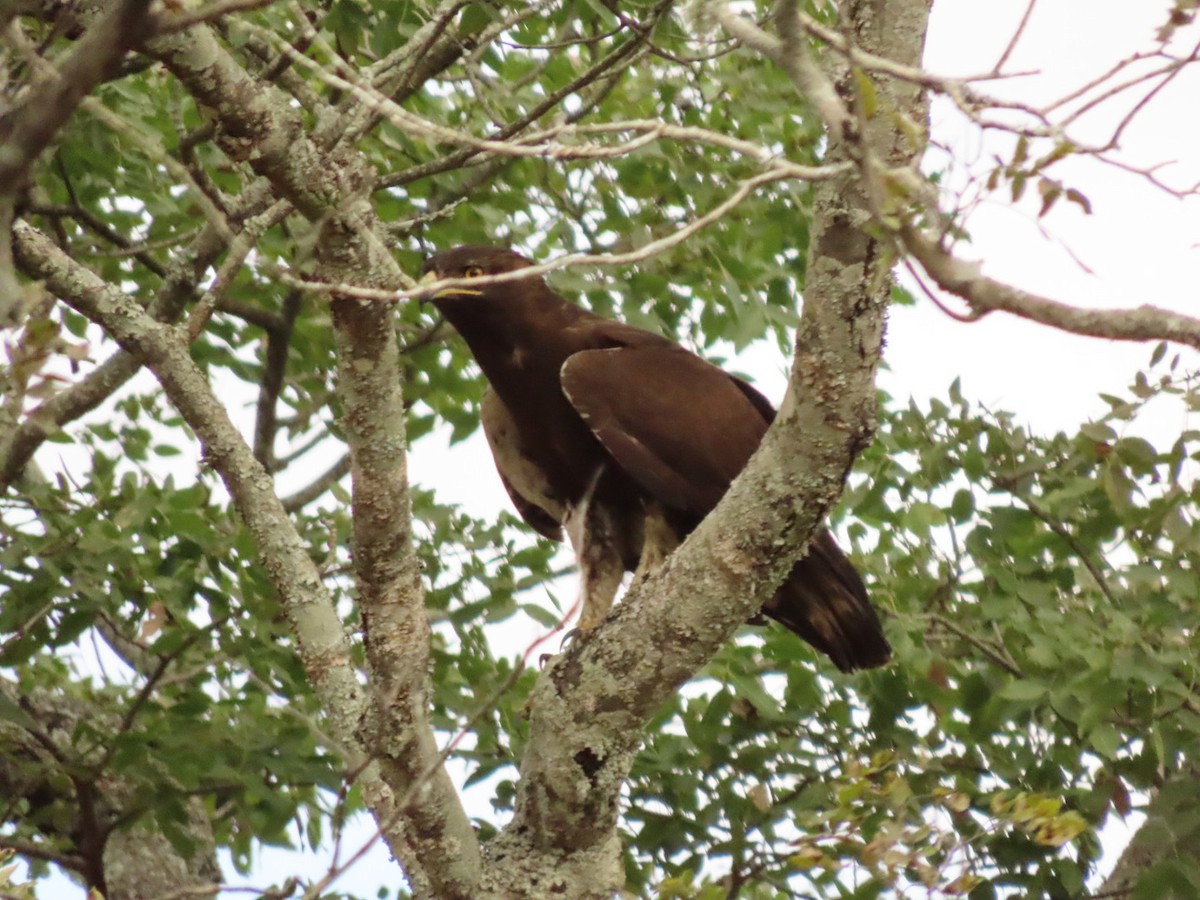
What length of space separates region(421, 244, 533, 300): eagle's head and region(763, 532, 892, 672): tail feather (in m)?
1.21

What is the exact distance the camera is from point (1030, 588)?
3.75 metres

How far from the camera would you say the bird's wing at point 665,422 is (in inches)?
161

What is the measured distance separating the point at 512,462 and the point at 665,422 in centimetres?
66

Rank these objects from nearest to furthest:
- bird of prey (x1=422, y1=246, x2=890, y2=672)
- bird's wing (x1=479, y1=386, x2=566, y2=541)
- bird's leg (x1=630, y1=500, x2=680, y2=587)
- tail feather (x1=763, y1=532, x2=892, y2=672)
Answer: tail feather (x1=763, y1=532, x2=892, y2=672) → bird of prey (x1=422, y1=246, x2=890, y2=672) → bird's leg (x1=630, y1=500, x2=680, y2=587) → bird's wing (x1=479, y1=386, x2=566, y2=541)

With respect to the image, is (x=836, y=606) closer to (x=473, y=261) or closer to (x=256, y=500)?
(x=473, y=261)

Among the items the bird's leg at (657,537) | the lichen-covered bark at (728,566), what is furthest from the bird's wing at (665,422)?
the lichen-covered bark at (728,566)

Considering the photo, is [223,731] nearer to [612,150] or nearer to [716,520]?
[716,520]

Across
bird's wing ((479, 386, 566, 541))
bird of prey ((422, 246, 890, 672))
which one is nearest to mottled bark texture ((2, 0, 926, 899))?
bird of prey ((422, 246, 890, 672))

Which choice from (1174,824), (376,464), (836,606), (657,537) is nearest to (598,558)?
(657,537)

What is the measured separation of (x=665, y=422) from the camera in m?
4.10

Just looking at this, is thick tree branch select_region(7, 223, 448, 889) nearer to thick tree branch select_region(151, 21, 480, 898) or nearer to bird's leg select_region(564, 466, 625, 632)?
thick tree branch select_region(151, 21, 480, 898)

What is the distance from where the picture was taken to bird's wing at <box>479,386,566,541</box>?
14.9ft

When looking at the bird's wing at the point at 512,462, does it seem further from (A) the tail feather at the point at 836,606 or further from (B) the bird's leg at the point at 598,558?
(A) the tail feather at the point at 836,606

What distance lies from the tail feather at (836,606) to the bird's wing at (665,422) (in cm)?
33
